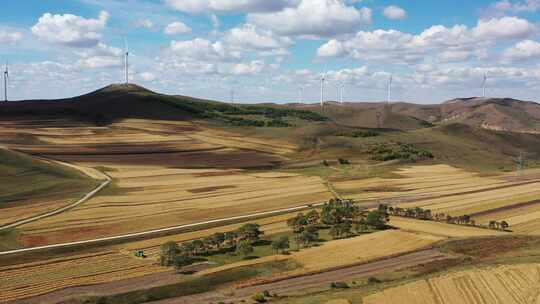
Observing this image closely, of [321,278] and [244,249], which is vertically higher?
[244,249]

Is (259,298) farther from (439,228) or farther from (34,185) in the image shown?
(34,185)

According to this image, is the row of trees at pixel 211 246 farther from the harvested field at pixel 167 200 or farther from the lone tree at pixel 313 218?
the harvested field at pixel 167 200

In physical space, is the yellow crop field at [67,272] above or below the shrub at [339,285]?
below

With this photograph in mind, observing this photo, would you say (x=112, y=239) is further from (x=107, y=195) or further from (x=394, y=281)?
(x=394, y=281)

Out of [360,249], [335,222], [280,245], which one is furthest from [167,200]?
[360,249]

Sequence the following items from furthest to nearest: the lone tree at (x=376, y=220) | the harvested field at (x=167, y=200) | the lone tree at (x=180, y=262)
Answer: the lone tree at (x=376, y=220) → the harvested field at (x=167, y=200) → the lone tree at (x=180, y=262)

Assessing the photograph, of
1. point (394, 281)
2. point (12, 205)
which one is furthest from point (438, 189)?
point (12, 205)

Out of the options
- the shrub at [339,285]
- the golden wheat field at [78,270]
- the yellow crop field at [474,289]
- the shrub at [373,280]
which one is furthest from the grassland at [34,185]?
the yellow crop field at [474,289]

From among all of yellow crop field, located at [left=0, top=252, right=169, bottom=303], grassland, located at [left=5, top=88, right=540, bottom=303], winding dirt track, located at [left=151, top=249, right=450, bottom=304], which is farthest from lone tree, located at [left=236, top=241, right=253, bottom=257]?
yellow crop field, located at [left=0, top=252, right=169, bottom=303]
